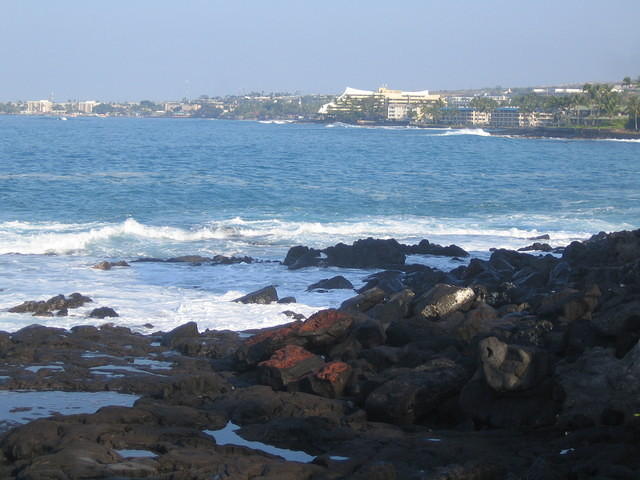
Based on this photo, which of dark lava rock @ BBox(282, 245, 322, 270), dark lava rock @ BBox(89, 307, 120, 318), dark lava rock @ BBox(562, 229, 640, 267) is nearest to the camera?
dark lava rock @ BBox(89, 307, 120, 318)

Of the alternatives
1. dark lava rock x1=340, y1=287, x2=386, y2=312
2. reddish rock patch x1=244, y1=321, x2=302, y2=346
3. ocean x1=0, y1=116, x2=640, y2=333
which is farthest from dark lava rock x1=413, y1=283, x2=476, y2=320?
ocean x1=0, y1=116, x2=640, y2=333

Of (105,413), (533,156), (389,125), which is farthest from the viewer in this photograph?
(389,125)

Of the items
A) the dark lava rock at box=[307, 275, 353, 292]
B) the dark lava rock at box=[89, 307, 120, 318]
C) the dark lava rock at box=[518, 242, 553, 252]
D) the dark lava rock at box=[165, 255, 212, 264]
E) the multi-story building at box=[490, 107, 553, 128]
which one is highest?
the multi-story building at box=[490, 107, 553, 128]

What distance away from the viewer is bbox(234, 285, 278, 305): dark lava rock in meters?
17.0

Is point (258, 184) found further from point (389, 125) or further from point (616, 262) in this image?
point (389, 125)

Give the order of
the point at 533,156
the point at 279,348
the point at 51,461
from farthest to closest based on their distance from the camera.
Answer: the point at 533,156
the point at 279,348
the point at 51,461

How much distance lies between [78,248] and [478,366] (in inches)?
718

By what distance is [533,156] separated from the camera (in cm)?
7906

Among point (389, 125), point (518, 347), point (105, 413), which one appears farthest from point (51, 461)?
point (389, 125)

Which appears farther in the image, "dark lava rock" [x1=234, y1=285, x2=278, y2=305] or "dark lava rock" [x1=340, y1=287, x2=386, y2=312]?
"dark lava rock" [x1=234, y1=285, x2=278, y2=305]

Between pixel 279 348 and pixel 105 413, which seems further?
pixel 279 348

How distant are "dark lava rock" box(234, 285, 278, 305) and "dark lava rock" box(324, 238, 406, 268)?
17.1ft

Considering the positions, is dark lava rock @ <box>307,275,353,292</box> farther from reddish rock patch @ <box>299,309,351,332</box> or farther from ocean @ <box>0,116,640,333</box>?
reddish rock patch @ <box>299,309,351,332</box>

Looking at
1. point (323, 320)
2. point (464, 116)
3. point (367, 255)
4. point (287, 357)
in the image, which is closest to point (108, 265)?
point (367, 255)
